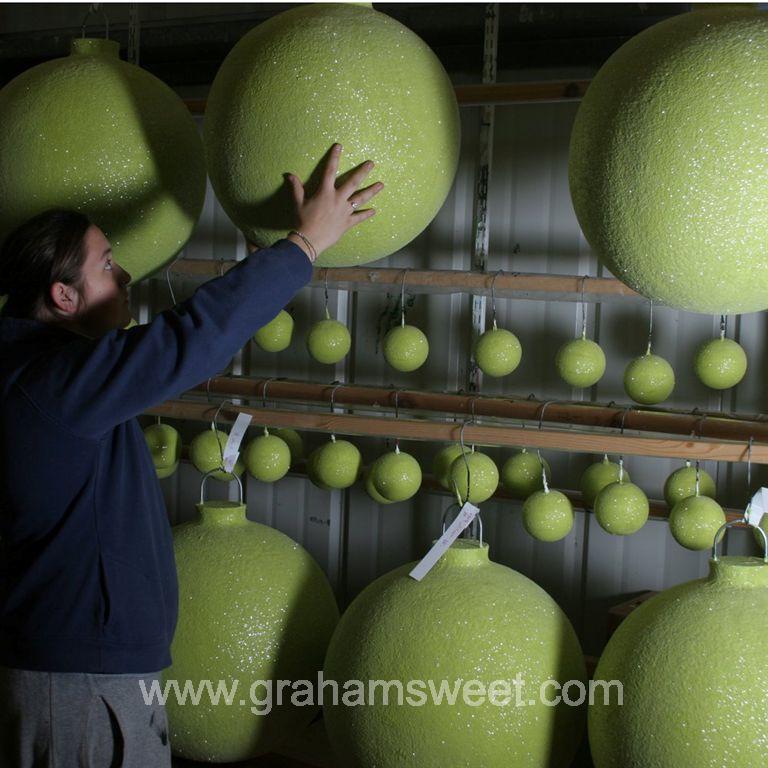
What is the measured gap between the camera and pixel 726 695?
1.43 m

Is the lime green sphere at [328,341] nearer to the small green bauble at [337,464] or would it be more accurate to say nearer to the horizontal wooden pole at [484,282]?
the horizontal wooden pole at [484,282]

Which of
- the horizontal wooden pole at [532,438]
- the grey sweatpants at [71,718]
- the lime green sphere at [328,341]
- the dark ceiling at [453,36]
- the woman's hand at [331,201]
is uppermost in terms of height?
the dark ceiling at [453,36]

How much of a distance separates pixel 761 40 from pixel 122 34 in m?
3.76

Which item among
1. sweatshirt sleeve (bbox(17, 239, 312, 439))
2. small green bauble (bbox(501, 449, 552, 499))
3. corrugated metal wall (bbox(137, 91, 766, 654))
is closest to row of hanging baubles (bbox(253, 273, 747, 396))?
small green bauble (bbox(501, 449, 552, 499))

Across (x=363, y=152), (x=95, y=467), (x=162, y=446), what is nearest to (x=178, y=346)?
(x=95, y=467)

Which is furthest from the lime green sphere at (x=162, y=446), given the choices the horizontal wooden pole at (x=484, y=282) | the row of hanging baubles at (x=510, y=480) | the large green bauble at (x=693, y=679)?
the large green bauble at (x=693, y=679)

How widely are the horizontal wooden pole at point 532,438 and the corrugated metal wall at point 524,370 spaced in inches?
62.8

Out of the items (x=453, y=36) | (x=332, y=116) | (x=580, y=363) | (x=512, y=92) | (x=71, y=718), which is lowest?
(x=71, y=718)

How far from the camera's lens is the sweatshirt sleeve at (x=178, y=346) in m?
1.33

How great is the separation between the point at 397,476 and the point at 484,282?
2.19ft

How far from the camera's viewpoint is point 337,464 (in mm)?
2717

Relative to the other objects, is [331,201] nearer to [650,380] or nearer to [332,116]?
[332,116]

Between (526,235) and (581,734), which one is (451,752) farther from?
(526,235)

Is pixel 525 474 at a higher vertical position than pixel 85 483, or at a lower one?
lower
